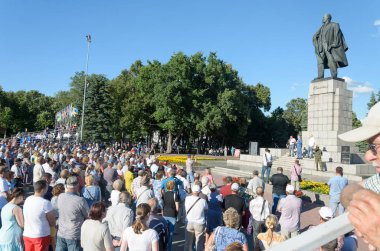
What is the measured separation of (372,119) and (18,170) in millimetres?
13109

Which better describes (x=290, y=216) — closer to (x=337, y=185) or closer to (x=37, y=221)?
(x=337, y=185)

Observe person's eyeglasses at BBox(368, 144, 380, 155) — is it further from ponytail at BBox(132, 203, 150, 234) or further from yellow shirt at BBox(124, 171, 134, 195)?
yellow shirt at BBox(124, 171, 134, 195)

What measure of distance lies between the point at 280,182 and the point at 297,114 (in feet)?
239

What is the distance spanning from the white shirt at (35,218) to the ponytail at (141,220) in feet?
5.42

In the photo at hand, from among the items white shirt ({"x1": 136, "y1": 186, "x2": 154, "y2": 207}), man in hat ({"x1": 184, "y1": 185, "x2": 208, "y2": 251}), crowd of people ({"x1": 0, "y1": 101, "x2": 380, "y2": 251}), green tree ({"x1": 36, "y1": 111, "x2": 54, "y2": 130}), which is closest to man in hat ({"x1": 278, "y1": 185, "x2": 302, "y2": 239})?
crowd of people ({"x1": 0, "y1": 101, "x2": 380, "y2": 251})

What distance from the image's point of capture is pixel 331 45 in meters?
24.9

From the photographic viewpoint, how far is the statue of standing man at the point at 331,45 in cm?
2483

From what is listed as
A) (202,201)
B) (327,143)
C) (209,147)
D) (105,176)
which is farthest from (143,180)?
(209,147)

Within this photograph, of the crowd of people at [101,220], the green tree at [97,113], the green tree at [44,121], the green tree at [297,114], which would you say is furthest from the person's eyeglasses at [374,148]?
the green tree at [44,121]

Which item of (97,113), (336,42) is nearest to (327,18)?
(336,42)

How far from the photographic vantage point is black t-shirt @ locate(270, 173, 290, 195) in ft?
35.2

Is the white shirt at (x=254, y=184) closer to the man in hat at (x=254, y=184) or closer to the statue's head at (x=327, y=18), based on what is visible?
the man in hat at (x=254, y=184)

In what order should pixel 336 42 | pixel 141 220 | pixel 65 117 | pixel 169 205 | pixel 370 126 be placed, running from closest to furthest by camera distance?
pixel 370 126 < pixel 141 220 < pixel 169 205 < pixel 336 42 < pixel 65 117

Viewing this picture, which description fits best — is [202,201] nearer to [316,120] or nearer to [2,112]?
[316,120]
